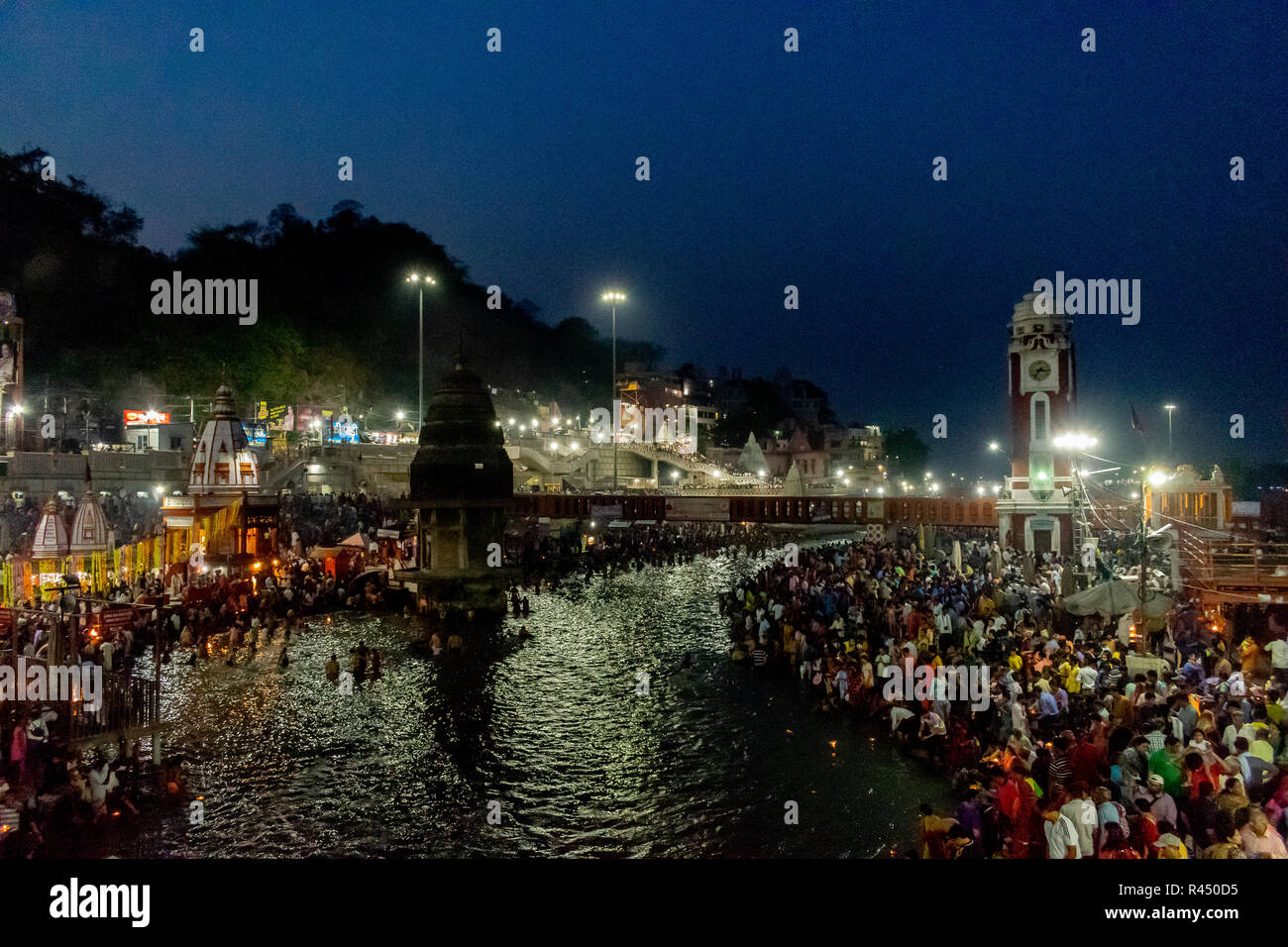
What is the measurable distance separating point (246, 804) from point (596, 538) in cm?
3899

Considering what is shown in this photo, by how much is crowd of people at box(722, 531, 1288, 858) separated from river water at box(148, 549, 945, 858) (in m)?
1.21

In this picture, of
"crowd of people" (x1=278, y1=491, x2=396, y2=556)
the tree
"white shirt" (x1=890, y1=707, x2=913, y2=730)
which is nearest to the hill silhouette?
"crowd of people" (x1=278, y1=491, x2=396, y2=556)

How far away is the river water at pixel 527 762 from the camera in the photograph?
456 inches

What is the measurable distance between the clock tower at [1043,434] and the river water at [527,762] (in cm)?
1849

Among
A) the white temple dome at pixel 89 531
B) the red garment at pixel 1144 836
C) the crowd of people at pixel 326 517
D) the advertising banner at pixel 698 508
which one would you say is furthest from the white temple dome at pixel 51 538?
the red garment at pixel 1144 836

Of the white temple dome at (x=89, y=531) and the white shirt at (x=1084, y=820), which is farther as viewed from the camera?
the white temple dome at (x=89, y=531)

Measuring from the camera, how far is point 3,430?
1781 inches

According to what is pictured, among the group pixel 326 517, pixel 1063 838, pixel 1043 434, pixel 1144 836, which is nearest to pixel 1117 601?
pixel 1144 836

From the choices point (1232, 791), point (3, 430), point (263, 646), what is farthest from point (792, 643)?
point (3, 430)

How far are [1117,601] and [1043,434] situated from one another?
67.4 feet

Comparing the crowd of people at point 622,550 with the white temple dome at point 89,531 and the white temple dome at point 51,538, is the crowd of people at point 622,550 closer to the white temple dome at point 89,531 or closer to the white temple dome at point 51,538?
the white temple dome at point 89,531

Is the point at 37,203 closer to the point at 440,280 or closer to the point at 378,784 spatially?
the point at 440,280

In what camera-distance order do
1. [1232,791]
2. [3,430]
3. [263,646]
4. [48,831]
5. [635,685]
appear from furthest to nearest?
[3,430] → [263,646] → [635,685] → [48,831] → [1232,791]

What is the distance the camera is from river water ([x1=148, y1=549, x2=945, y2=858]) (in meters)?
11.6
